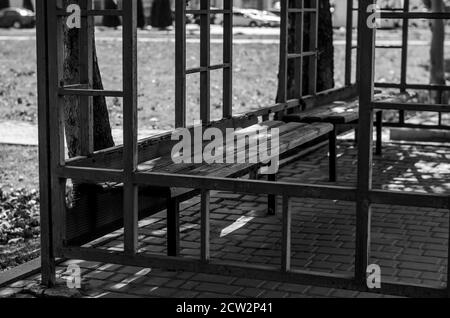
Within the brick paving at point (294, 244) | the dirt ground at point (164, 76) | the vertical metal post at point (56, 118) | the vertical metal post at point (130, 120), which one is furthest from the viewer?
the dirt ground at point (164, 76)

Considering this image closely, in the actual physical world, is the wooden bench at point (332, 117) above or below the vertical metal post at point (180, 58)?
below

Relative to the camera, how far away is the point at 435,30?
1989 centimetres

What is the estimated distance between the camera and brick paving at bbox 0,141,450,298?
580 cm

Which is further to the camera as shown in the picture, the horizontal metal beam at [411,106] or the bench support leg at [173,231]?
the bench support leg at [173,231]

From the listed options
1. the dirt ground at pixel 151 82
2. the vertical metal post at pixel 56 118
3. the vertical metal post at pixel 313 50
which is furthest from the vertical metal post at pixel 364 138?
the vertical metal post at pixel 313 50

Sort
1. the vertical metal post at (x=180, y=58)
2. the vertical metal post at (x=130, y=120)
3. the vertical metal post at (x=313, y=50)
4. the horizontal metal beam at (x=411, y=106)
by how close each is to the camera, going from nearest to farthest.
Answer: the horizontal metal beam at (x=411, y=106), the vertical metal post at (x=130, y=120), the vertical metal post at (x=180, y=58), the vertical metal post at (x=313, y=50)

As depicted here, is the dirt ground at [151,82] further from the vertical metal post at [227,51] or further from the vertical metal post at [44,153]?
the vertical metal post at [227,51]

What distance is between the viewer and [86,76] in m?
6.12

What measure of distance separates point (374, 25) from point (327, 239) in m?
2.60

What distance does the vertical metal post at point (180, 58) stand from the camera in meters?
7.32

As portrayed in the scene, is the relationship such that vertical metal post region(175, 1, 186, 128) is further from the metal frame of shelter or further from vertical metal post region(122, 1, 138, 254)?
vertical metal post region(122, 1, 138, 254)

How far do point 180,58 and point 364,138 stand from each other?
272 centimetres
